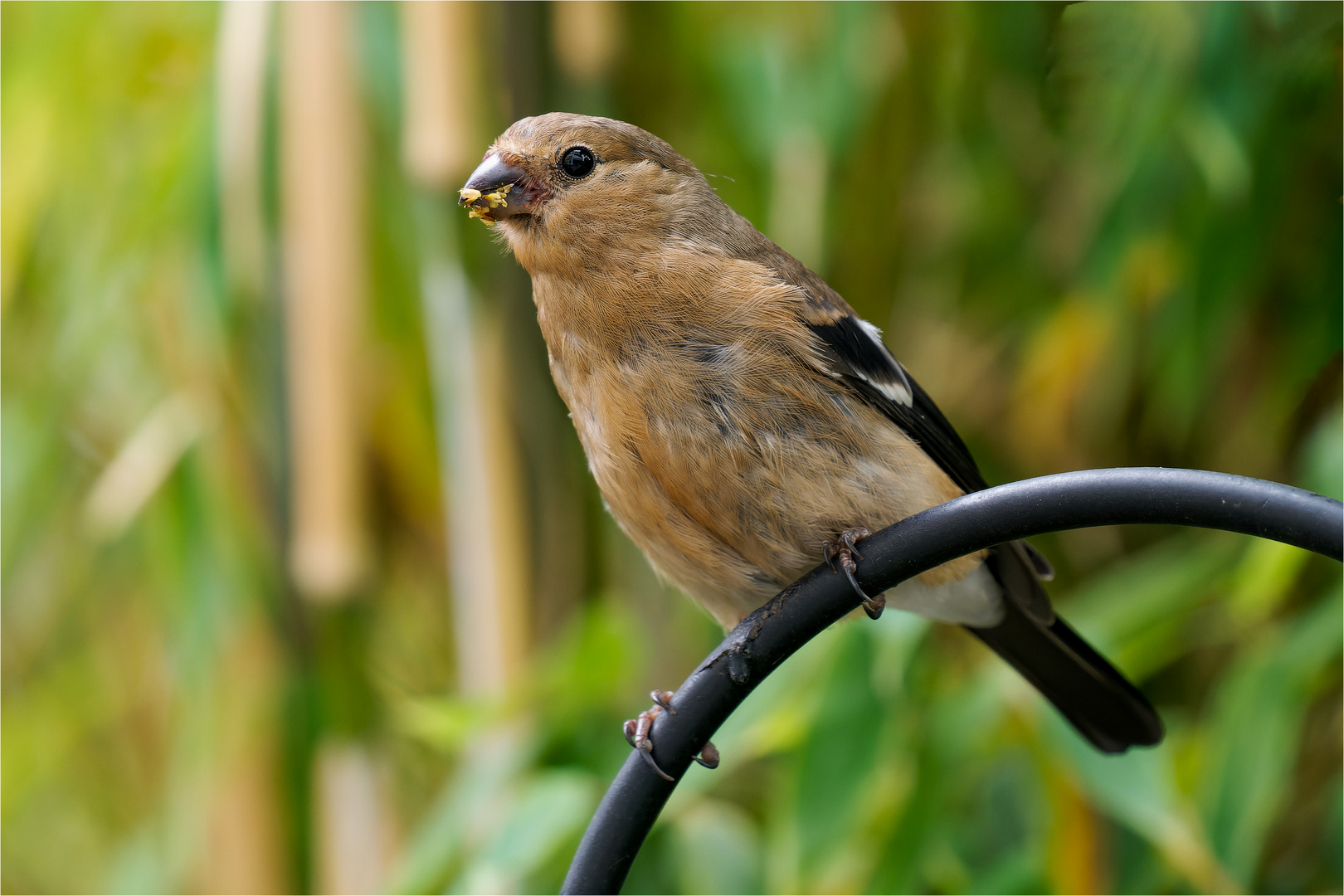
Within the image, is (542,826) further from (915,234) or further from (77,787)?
(77,787)

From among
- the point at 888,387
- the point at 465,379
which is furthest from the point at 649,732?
the point at 465,379

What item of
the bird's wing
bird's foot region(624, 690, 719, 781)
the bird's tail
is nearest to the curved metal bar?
bird's foot region(624, 690, 719, 781)

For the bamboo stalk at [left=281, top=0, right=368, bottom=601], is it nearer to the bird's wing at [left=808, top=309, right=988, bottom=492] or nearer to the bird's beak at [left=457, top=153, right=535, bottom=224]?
the bird's beak at [left=457, top=153, right=535, bottom=224]

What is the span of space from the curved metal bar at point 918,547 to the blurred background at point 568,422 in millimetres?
549

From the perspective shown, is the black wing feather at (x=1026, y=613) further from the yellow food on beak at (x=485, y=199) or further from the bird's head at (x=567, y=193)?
the yellow food on beak at (x=485, y=199)

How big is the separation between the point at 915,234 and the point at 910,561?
1.53m

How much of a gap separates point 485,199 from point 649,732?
57 cm

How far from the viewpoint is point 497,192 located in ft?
4.05

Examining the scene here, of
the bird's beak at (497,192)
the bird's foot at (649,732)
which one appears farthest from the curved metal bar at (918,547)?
the bird's beak at (497,192)

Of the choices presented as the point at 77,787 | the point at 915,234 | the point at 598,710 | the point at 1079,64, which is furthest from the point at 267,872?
the point at 1079,64

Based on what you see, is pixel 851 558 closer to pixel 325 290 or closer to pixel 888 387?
pixel 888 387

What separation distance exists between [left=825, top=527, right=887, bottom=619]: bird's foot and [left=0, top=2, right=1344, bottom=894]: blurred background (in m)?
0.48

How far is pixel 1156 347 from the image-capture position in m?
2.11

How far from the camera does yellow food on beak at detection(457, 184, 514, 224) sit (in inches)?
47.7
